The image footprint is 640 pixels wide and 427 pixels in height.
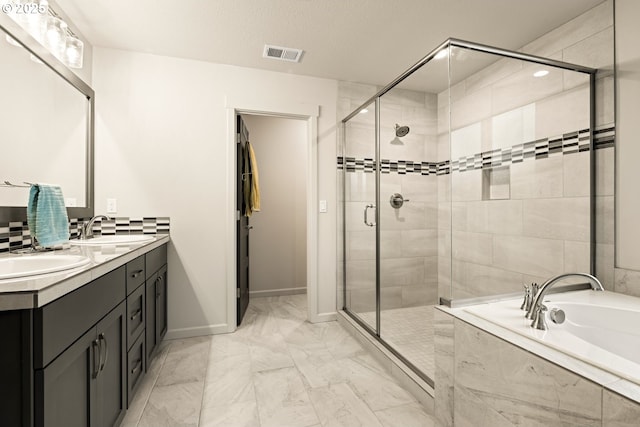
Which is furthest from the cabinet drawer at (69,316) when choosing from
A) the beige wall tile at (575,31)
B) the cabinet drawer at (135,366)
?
the beige wall tile at (575,31)

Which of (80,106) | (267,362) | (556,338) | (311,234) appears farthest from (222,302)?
(556,338)

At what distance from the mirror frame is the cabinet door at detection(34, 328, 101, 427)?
35.3 inches

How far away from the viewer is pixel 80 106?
219cm

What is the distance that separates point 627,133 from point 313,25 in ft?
6.69

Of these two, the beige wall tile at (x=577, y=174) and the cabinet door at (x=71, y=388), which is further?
the beige wall tile at (x=577, y=174)

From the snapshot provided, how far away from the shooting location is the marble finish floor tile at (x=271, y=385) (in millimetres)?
1575

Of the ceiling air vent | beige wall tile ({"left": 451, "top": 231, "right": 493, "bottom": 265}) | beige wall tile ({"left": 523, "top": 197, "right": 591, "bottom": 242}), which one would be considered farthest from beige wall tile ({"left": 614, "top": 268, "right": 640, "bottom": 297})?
the ceiling air vent

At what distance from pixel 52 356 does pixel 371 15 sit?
2.33 m

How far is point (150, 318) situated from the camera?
6.47ft

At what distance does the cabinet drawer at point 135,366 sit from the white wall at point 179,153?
834mm

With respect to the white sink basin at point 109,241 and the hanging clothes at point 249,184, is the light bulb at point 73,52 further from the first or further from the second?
the hanging clothes at point 249,184

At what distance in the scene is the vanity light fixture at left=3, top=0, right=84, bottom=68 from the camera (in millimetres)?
1556

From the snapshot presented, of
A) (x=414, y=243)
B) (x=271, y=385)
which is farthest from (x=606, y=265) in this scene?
(x=271, y=385)

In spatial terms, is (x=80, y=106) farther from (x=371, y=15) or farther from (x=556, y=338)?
(x=556, y=338)
